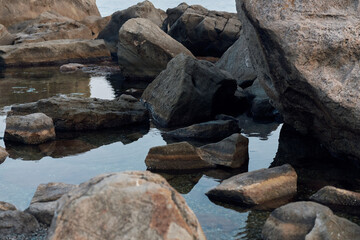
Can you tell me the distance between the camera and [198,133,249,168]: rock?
6.55m

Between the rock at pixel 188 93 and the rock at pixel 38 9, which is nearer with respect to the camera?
the rock at pixel 188 93

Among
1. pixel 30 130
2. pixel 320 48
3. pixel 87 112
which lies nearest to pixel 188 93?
pixel 87 112

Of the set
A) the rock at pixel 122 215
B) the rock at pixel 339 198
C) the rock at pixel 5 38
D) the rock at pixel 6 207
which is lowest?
the rock at pixel 5 38

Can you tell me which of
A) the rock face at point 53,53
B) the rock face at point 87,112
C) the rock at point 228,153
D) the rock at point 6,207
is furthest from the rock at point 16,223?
the rock face at point 53,53

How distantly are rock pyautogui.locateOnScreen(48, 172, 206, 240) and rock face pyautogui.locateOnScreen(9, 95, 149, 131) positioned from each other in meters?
5.66

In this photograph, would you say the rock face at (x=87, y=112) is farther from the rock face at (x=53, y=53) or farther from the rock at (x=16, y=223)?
the rock face at (x=53, y=53)

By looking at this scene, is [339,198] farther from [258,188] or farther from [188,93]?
[188,93]

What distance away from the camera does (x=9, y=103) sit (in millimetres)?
11266

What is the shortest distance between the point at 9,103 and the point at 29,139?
390 cm

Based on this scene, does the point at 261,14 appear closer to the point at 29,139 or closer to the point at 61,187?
the point at 61,187

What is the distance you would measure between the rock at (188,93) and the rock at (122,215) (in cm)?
579

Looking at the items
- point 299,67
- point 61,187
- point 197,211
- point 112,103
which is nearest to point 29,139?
point 112,103

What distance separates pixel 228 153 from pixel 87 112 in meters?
3.12

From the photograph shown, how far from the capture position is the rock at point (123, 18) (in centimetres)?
2394
